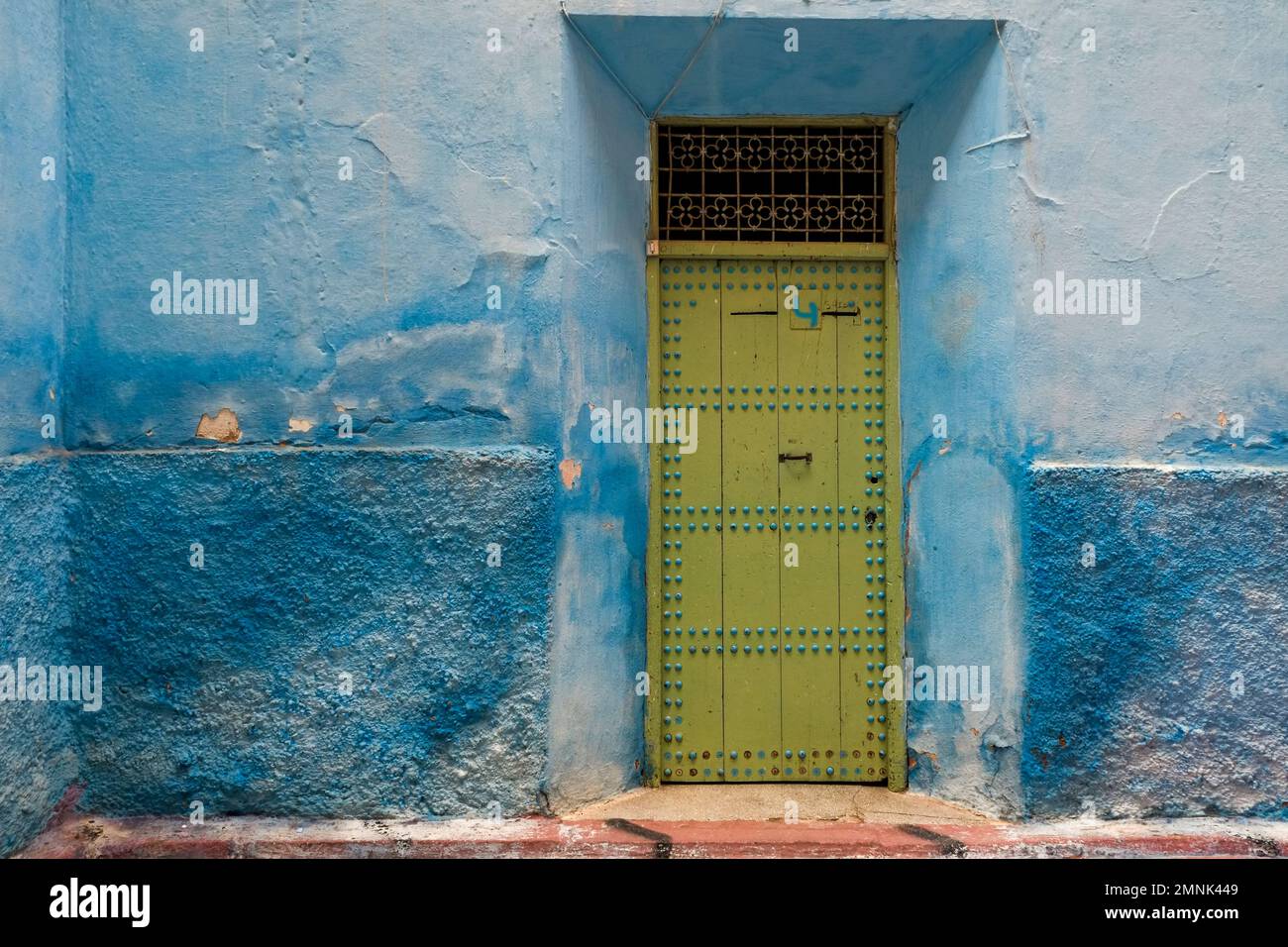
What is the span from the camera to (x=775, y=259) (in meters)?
4.32

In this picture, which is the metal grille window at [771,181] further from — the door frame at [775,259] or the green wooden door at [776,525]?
the green wooden door at [776,525]

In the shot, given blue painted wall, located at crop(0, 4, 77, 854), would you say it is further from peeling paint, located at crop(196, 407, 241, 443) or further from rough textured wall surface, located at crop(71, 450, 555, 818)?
peeling paint, located at crop(196, 407, 241, 443)

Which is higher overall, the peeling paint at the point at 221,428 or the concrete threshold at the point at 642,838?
the peeling paint at the point at 221,428

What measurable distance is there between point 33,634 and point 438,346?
179 cm

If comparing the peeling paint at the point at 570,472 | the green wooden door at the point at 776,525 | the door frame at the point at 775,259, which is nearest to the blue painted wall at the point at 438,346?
the peeling paint at the point at 570,472

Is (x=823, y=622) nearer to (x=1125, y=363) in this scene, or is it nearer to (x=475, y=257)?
(x=1125, y=363)

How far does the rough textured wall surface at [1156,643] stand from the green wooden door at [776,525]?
644 millimetres

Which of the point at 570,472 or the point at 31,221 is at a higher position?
the point at 31,221

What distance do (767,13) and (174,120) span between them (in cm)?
233

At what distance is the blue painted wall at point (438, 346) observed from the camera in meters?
3.79

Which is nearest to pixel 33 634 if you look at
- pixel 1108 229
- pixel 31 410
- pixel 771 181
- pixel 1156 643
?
pixel 31 410

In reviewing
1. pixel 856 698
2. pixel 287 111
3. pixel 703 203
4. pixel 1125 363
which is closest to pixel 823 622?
pixel 856 698

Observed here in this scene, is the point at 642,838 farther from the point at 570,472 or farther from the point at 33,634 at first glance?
the point at 33,634

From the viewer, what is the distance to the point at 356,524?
12.5 feet
